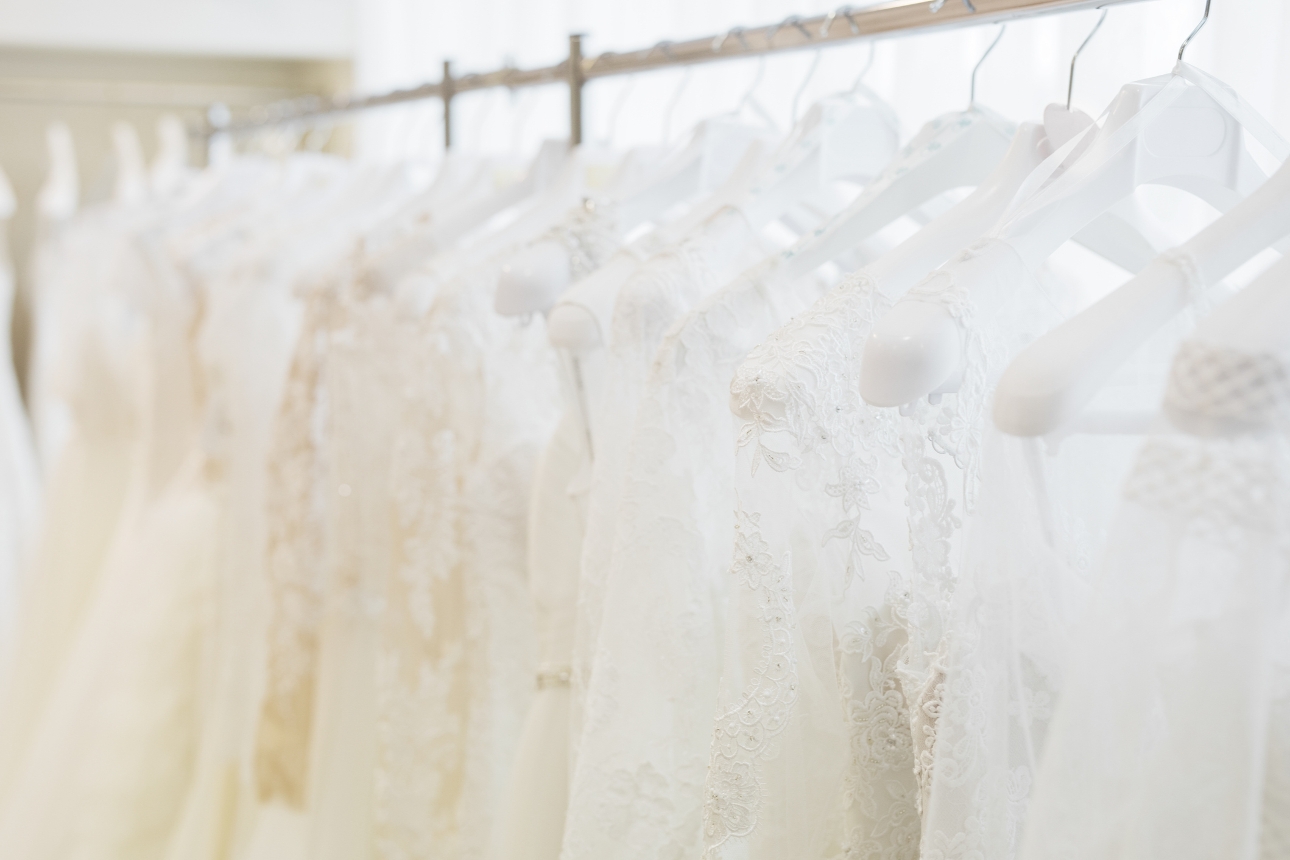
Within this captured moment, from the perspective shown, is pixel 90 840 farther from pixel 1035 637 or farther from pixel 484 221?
pixel 1035 637

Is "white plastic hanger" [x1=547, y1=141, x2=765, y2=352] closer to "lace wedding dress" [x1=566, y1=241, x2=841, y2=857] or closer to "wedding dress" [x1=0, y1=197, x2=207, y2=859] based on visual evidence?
"lace wedding dress" [x1=566, y1=241, x2=841, y2=857]

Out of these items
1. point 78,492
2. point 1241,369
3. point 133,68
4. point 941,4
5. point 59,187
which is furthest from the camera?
point 133,68

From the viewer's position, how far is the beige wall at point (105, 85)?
259cm

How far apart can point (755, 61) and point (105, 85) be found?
1.78 m

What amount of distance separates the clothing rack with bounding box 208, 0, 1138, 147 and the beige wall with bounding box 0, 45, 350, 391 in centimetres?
151

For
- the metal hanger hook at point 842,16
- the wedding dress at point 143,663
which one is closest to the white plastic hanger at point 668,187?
the metal hanger hook at point 842,16

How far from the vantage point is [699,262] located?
2.34 ft

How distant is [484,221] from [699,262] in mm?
380

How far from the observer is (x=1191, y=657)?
16.1 inches

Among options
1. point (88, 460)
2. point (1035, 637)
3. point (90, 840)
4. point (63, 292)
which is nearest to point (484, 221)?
point (1035, 637)

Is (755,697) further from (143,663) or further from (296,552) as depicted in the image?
(143,663)

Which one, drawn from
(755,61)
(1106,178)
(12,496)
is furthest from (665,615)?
(12,496)

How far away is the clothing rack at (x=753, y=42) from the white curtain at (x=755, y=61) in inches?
0.8

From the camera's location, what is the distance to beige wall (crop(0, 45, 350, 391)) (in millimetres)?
2590
